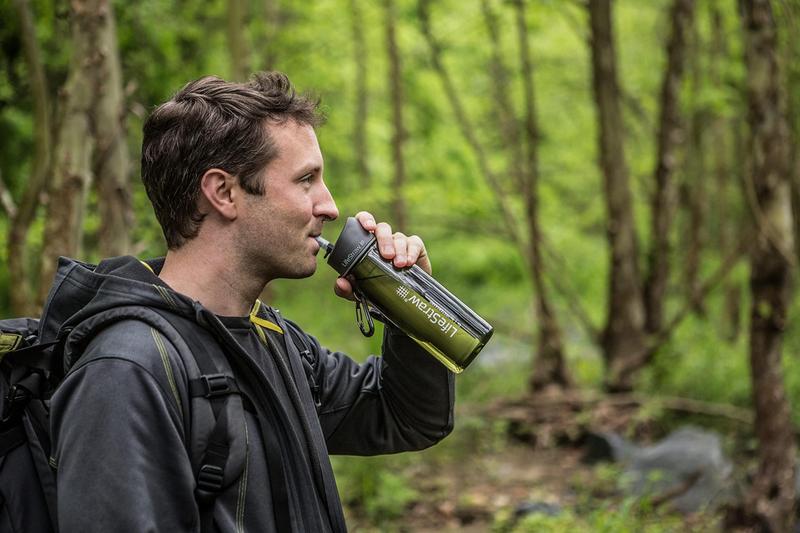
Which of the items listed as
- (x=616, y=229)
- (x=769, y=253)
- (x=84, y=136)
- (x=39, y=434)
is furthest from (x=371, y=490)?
(x=39, y=434)

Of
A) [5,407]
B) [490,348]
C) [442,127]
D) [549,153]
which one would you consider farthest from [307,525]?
[549,153]

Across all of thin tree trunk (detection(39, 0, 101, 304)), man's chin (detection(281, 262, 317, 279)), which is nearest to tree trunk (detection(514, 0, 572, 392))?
thin tree trunk (detection(39, 0, 101, 304))

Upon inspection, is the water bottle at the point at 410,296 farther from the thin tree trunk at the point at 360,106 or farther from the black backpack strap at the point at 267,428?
the thin tree trunk at the point at 360,106

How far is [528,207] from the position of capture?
11.1 m

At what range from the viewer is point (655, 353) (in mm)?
10727

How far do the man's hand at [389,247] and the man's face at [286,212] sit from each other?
0.17 meters

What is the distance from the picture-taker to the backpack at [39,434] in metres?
1.90

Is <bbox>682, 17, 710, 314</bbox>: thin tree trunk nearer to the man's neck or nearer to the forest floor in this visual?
the forest floor

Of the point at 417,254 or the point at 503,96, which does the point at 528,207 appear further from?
the point at 417,254

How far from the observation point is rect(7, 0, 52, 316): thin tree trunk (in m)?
5.00

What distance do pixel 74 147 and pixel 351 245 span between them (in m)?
2.70

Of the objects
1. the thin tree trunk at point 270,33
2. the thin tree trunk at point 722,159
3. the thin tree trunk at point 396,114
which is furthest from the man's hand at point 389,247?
the thin tree trunk at point 722,159

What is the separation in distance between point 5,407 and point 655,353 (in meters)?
9.59

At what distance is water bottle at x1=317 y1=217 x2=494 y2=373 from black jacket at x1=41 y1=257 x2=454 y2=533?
26 centimetres
